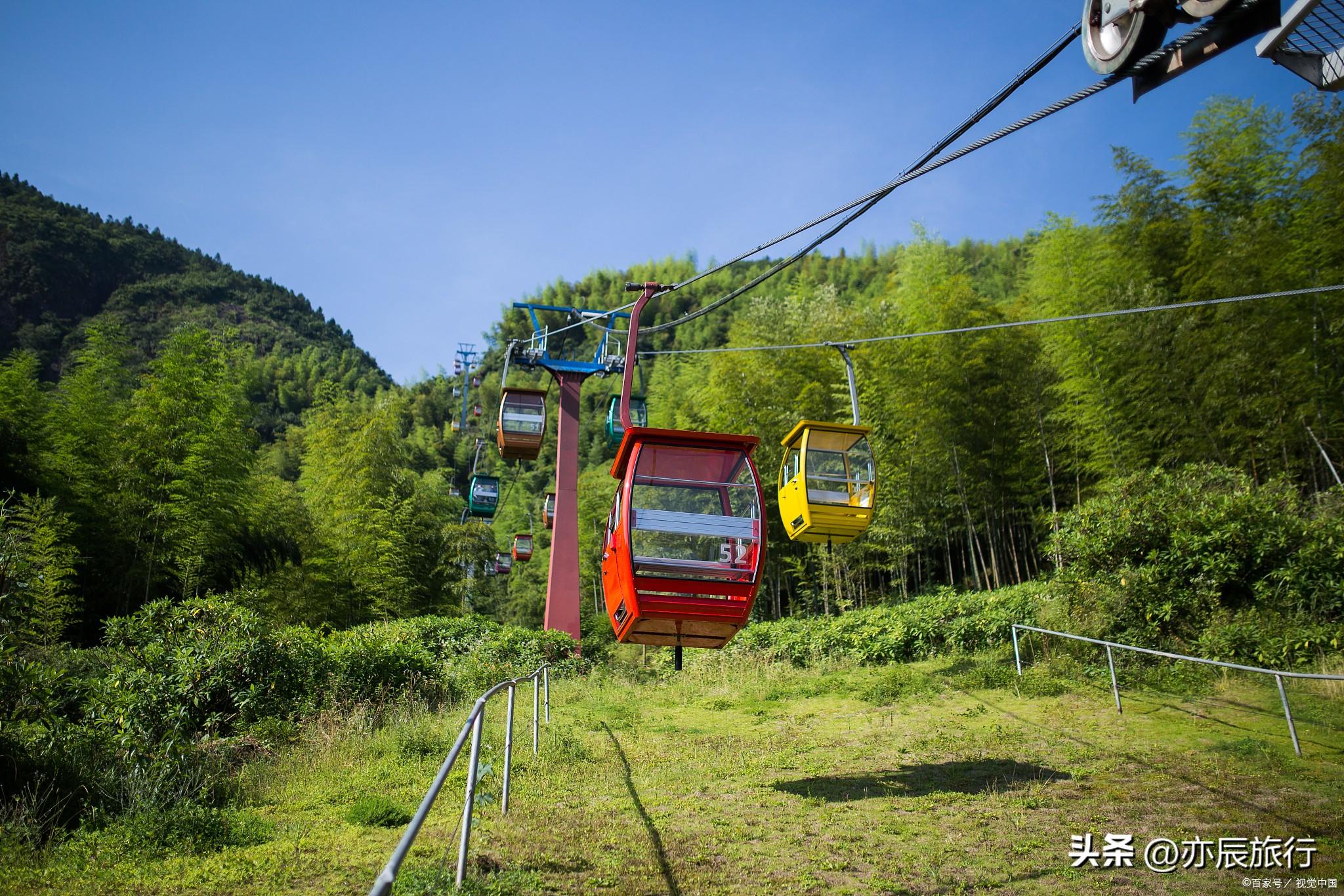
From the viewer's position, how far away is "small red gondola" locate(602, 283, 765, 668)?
691cm

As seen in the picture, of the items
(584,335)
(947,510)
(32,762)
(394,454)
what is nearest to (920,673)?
(947,510)

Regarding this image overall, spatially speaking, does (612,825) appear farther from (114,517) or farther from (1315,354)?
(114,517)

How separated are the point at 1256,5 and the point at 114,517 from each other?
60.0 feet

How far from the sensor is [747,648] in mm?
18391

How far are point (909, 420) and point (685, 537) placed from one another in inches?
539

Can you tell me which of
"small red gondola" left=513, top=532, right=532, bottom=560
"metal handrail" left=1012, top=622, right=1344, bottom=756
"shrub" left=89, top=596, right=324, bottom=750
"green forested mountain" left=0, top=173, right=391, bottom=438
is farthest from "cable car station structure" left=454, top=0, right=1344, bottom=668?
"green forested mountain" left=0, top=173, right=391, bottom=438

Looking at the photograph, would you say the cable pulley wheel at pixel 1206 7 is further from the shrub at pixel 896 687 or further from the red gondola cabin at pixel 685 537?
the shrub at pixel 896 687

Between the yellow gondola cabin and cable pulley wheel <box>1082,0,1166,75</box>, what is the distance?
18.8ft

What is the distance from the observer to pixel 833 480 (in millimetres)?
9141

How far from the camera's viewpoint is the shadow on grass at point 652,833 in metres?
4.80

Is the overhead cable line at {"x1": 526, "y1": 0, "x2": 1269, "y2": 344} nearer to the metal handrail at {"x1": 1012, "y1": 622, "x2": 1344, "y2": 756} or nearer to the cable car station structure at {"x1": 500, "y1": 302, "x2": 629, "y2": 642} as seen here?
the metal handrail at {"x1": 1012, "y1": 622, "x2": 1344, "y2": 756}

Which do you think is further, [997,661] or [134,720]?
[997,661]

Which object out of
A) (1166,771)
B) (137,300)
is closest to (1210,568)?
(1166,771)

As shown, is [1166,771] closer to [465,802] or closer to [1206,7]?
[465,802]
